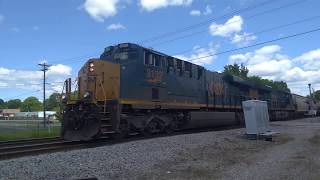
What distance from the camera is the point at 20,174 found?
898 cm

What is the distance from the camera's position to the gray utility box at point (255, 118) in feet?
63.6

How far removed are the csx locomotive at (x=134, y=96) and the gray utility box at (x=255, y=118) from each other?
3.42m

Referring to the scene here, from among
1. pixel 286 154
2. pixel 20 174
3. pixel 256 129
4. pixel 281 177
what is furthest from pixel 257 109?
pixel 20 174

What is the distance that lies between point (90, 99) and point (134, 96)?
77.0 inches

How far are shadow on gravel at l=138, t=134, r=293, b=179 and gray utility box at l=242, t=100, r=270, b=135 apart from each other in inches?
127

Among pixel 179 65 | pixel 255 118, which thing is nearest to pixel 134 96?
pixel 179 65

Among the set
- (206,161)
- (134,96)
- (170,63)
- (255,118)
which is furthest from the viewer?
(170,63)

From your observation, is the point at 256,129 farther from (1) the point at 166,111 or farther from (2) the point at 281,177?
(2) the point at 281,177

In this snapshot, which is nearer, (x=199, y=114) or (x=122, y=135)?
(x=122, y=135)

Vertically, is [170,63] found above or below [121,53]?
below

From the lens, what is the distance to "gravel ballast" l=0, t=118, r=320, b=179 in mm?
9367

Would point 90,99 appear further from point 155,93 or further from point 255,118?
point 255,118

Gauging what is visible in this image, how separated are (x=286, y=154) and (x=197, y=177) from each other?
530 centimetres

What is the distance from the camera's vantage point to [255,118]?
64.4 ft
